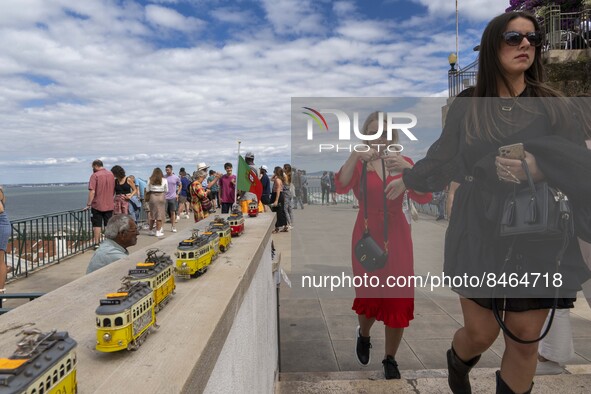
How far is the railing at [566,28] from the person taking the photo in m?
13.6

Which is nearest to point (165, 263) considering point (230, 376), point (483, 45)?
point (230, 376)

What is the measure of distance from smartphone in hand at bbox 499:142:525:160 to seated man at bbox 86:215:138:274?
286cm

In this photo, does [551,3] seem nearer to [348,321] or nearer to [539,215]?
[348,321]

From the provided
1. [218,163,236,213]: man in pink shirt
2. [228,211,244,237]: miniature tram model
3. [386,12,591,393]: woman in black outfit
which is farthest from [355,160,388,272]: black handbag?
[218,163,236,213]: man in pink shirt

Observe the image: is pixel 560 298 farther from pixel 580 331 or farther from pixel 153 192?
pixel 153 192

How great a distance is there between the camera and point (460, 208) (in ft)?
8.17

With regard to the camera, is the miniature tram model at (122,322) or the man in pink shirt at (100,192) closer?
the miniature tram model at (122,322)

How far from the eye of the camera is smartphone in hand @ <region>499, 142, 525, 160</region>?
2102 mm

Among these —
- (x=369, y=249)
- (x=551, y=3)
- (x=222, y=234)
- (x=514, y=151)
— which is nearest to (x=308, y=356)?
(x=369, y=249)

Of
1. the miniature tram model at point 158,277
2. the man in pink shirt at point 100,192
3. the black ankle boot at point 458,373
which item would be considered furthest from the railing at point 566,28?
the miniature tram model at point 158,277

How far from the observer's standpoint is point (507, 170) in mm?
2146

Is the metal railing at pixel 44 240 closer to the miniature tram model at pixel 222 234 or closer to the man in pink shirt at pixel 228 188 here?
the man in pink shirt at pixel 228 188

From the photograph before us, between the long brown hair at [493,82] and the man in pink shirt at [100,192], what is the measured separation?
29.2 ft

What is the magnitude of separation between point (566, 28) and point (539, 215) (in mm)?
16287
